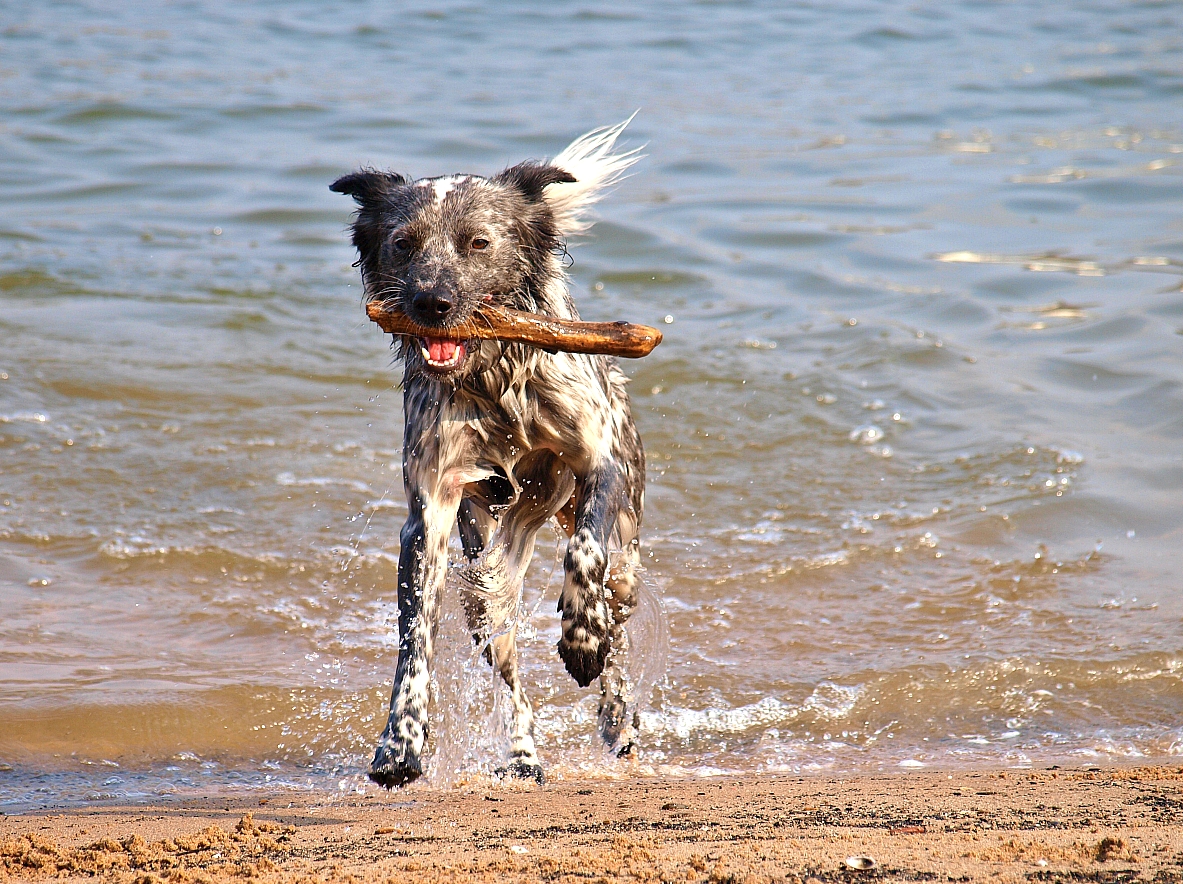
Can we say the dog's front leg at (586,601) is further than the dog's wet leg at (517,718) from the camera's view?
No

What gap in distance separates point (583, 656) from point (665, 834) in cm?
85

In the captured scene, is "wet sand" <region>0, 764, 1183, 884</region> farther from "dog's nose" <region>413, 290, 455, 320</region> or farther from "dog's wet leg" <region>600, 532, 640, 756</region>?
"dog's nose" <region>413, 290, 455, 320</region>

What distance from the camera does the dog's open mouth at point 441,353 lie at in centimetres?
407

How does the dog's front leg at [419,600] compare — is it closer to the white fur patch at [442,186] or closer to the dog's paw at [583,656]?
the dog's paw at [583,656]

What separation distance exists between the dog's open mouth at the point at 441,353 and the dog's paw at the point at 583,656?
0.90 meters

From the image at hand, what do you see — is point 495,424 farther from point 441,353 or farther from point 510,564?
point 510,564

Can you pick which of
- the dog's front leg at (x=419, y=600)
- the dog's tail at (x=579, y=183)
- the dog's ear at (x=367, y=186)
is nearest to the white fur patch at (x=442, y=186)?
the dog's ear at (x=367, y=186)

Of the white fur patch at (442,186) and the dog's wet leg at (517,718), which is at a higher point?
the white fur patch at (442,186)

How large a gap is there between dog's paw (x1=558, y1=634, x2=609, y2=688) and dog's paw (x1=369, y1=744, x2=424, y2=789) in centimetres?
55

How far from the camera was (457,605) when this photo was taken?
15.5 feet

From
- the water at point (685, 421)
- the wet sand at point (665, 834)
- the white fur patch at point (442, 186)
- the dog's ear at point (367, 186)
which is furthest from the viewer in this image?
the water at point (685, 421)

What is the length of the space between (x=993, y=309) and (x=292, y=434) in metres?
5.05

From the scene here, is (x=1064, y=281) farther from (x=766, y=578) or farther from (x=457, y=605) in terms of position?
(x=457, y=605)

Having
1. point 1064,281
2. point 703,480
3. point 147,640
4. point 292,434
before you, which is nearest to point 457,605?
point 147,640
